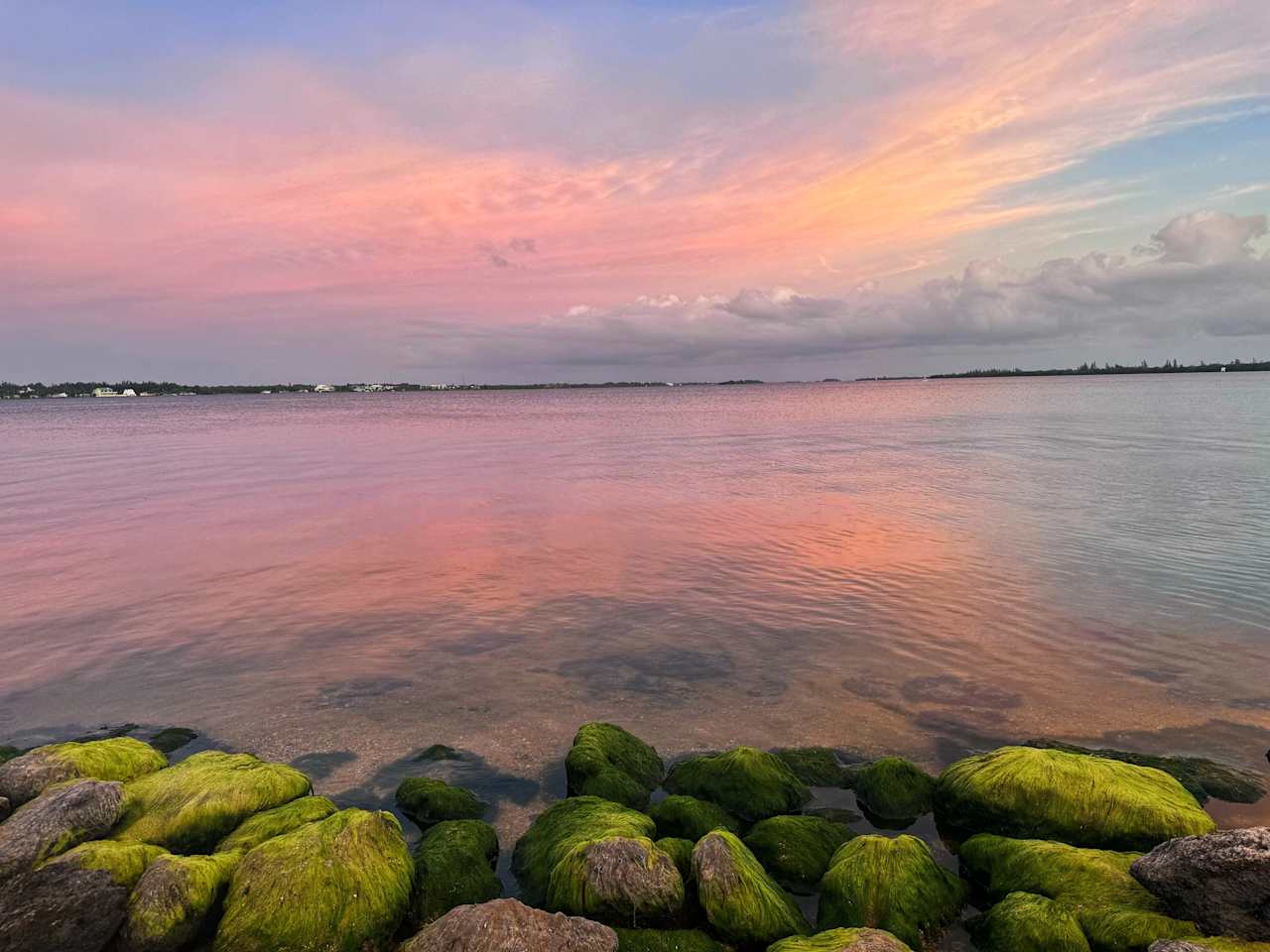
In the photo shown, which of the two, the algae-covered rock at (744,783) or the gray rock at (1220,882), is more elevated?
the gray rock at (1220,882)

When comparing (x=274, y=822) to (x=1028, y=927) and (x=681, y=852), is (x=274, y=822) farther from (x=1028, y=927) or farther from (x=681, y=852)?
(x=1028, y=927)

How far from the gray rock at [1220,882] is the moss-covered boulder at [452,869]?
244 inches

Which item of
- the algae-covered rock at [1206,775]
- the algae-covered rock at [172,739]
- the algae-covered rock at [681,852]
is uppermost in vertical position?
the algae-covered rock at [681,852]

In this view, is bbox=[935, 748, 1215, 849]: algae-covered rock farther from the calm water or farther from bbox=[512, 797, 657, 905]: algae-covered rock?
bbox=[512, 797, 657, 905]: algae-covered rock

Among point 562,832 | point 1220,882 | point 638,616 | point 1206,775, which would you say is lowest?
point 1206,775

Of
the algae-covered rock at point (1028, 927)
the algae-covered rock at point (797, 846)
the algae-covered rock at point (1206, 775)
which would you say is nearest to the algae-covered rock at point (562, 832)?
the algae-covered rock at point (797, 846)

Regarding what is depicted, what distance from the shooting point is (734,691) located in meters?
12.6

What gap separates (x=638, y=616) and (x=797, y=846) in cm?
888

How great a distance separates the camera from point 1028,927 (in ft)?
21.1

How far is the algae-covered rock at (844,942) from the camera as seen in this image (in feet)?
19.0

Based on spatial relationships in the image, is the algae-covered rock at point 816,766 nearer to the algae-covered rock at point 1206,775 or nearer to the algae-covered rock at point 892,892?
the algae-covered rock at point 892,892

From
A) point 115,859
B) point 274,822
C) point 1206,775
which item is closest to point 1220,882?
point 1206,775

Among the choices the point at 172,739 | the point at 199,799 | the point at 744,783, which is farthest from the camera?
the point at 172,739

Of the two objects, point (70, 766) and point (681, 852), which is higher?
point (70, 766)
